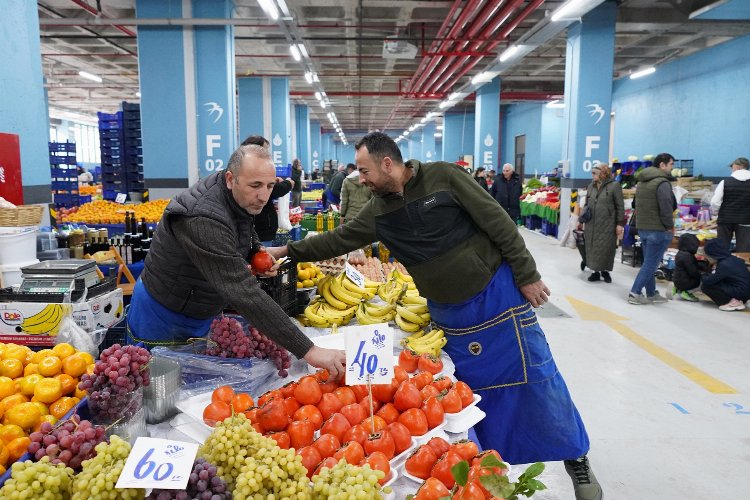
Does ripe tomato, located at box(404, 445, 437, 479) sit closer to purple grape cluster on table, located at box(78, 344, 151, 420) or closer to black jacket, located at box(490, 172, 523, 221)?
purple grape cluster on table, located at box(78, 344, 151, 420)

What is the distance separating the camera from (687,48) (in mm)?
14969

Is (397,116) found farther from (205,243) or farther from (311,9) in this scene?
(205,243)

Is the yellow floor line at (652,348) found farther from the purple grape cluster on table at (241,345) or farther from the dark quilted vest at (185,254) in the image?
the dark quilted vest at (185,254)

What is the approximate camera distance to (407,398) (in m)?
1.90

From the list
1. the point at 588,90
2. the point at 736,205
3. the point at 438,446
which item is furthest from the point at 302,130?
the point at 438,446

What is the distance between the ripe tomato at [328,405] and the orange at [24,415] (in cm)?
84

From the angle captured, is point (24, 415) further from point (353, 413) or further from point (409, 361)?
point (409, 361)

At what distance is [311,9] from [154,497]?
40.0 feet

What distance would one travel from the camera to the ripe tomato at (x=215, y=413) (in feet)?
5.57

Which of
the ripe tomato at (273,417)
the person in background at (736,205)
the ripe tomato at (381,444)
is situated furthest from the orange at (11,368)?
the person in background at (736,205)

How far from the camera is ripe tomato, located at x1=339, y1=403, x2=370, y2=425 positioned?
1784 millimetres

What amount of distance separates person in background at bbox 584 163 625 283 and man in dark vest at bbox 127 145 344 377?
6.96 m

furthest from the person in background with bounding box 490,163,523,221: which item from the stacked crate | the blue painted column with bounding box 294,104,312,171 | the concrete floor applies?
the blue painted column with bounding box 294,104,312,171

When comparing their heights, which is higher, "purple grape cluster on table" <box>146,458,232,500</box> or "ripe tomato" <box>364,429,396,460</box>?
"purple grape cluster on table" <box>146,458,232,500</box>
